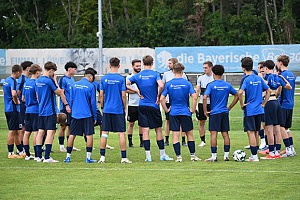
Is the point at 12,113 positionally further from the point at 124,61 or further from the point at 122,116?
the point at 124,61

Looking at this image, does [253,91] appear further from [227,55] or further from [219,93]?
[227,55]

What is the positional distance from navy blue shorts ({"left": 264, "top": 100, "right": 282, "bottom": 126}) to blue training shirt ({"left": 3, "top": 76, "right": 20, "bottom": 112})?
5453 mm

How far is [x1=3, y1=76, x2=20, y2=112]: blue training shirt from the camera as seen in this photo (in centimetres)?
1557

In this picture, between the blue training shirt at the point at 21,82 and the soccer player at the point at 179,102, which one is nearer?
the soccer player at the point at 179,102

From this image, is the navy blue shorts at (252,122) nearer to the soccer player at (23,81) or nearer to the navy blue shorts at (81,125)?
the navy blue shorts at (81,125)

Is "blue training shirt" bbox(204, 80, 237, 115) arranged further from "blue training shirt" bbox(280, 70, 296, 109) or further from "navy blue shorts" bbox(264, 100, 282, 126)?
"blue training shirt" bbox(280, 70, 296, 109)

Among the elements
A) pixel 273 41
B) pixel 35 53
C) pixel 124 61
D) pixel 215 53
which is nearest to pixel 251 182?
pixel 215 53

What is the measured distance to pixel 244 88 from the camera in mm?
14297

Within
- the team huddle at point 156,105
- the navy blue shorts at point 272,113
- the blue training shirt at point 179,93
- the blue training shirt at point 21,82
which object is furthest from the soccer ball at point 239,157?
the blue training shirt at point 21,82

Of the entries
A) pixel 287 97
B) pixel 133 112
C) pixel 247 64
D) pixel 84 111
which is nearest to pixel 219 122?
pixel 247 64

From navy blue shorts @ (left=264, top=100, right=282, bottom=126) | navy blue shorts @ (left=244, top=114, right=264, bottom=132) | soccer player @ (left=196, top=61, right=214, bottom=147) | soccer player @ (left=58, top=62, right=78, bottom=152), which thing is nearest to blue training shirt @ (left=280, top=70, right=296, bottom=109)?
navy blue shorts @ (left=264, top=100, right=282, bottom=126)

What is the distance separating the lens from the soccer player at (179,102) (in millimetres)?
14289

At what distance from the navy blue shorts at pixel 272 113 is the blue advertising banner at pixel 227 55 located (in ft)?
96.9

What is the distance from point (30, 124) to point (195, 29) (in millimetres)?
43395
